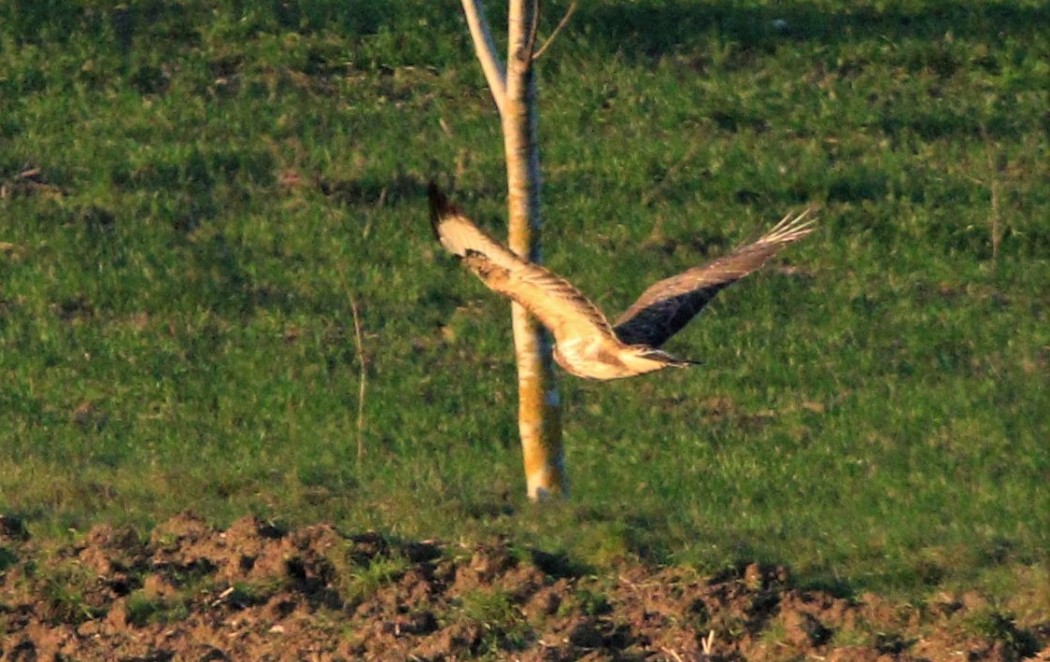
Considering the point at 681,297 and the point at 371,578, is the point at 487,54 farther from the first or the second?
the point at 371,578

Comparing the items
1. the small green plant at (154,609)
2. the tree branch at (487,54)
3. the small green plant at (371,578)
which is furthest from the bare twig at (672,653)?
the tree branch at (487,54)

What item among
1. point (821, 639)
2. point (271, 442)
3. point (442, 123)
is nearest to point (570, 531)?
point (821, 639)

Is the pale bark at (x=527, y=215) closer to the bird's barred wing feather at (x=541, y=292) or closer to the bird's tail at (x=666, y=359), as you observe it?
the bird's barred wing feather at (x=541, y=292)

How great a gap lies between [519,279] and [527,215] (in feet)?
3.11

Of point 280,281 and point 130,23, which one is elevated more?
point 130,23

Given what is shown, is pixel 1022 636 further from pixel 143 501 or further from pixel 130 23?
pixel 130 23

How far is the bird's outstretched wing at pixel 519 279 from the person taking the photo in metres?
7.70

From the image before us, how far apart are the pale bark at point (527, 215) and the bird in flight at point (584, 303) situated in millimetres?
544

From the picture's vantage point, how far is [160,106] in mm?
14820

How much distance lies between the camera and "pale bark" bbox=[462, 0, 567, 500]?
8766 millimetres

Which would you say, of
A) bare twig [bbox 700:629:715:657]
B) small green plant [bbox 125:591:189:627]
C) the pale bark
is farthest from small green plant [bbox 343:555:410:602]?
the pale bark

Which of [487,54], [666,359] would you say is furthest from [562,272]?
[666,359]

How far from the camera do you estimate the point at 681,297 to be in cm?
857

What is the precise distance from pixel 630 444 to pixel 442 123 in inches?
178
